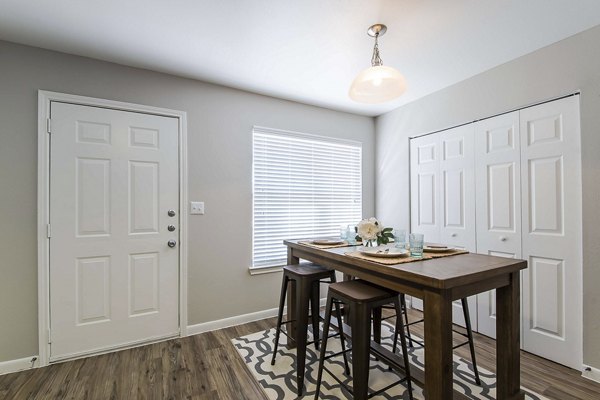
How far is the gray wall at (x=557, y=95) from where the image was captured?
199 cm

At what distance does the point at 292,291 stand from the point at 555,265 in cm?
211

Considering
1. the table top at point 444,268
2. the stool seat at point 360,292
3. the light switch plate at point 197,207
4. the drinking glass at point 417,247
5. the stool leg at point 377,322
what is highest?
the light switch plate at point 197,207

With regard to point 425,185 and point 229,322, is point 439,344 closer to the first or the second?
point 229,322

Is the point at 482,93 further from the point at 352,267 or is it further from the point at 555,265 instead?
the point at 352,267

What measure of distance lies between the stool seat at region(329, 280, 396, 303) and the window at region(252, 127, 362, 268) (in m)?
1.50

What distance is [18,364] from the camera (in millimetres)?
2107

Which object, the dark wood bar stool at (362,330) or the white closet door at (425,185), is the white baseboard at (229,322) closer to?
the dark wood bar stool at (362,330)

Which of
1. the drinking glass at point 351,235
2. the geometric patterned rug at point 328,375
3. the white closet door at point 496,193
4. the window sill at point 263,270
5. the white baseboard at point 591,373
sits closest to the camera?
the geometric patterned rug at point 328,375

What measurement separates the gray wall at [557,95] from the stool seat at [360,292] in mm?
1600

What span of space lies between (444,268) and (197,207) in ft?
7.28

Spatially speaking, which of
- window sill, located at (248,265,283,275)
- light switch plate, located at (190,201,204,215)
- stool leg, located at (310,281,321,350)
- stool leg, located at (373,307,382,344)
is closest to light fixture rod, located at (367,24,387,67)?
stool leg, located at (310,281,321,350)

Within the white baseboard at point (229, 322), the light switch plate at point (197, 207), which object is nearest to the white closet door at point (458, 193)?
the white baseboard at point (229, 322)

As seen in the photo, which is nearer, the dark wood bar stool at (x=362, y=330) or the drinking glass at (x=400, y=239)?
the dark wood bar stool at (x=362, y=330)

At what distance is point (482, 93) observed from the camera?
2678mm
